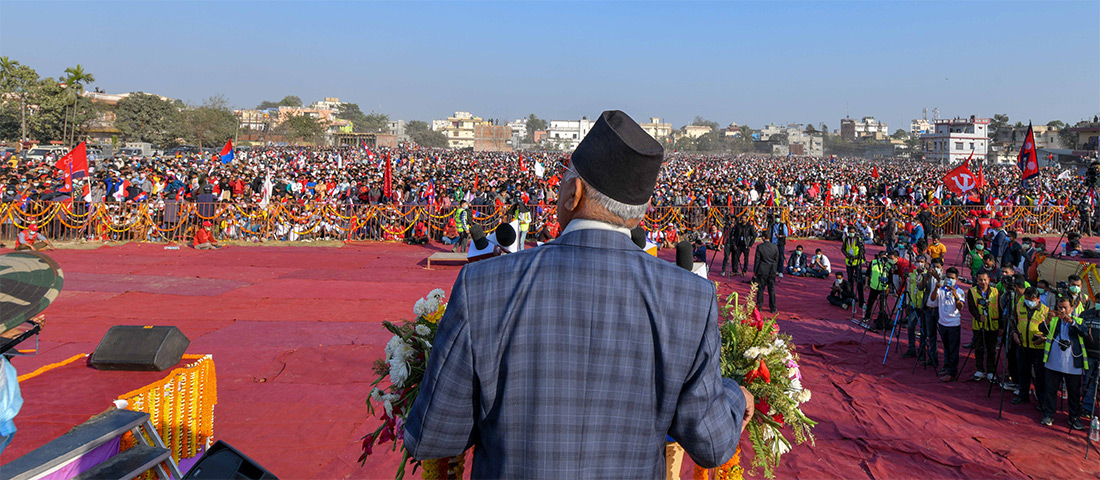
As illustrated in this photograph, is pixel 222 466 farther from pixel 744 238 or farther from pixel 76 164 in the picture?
pixel 76 164

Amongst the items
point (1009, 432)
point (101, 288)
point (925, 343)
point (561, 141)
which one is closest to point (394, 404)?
point (1009, 432)

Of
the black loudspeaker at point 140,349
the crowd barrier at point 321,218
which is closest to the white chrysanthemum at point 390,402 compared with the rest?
the black loudspeaker at point 140,349

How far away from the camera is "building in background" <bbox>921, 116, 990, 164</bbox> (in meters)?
82.6

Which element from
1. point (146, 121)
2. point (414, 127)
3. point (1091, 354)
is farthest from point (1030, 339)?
point (414, 127)

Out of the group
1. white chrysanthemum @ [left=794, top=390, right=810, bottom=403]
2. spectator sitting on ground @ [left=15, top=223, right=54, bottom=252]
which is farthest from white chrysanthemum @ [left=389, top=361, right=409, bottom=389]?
spectator sitting on ground @ [left=15, top=223, right=54, bottom=252]

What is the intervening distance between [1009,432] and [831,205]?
18295mm

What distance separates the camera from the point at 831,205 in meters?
24.2

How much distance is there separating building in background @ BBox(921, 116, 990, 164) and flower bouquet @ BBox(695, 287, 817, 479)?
8986cm

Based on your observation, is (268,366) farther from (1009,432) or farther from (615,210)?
(1009,432)

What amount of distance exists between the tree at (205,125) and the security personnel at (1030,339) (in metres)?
65.4

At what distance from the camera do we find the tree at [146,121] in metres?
61.4

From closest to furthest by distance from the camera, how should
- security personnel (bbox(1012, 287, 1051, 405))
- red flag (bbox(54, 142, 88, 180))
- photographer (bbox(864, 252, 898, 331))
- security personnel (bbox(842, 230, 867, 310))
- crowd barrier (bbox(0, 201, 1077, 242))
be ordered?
security personnel (bbox(1012, 287, 1051, 405)), photographer (bbox(864, 252, 898, 331)), security personnel (bbox(842, 230, 867, 310)), red flag (bbox(54, 142, 88, 180)), crowd barrier (bbox(0, 201, 1077, 242))

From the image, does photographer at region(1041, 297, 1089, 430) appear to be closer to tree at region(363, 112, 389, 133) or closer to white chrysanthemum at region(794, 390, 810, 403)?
white chrysanthemum at region(794, 390, 810, 403)

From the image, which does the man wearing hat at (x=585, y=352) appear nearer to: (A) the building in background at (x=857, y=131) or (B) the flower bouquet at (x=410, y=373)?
(B) the flower bouquet at (x=410, y=373)
